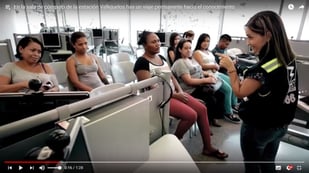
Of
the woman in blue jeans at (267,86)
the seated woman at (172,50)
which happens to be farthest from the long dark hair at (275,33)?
the seated woman at (172,50)

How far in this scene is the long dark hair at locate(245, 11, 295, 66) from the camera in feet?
2.96

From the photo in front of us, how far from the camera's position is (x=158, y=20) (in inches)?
247

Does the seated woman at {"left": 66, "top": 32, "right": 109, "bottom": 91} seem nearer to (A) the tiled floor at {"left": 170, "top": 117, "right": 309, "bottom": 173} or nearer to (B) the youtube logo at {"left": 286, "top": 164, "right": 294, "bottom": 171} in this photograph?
(A) the tiled floor at {"left": 170, "top": 117, "right": 309, "bottom": 173}

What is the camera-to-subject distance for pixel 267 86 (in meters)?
0.93

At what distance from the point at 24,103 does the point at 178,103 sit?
3.95ft

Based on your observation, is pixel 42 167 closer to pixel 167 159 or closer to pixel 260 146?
pixel 167 159

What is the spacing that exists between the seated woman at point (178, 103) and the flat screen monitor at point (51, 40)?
3.20 m

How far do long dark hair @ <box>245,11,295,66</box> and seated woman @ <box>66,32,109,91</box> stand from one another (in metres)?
1.59

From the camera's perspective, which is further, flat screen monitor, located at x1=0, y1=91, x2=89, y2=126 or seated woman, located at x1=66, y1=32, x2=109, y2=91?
seated woman, located at x1=66, y1=32, x2=109, y2=91

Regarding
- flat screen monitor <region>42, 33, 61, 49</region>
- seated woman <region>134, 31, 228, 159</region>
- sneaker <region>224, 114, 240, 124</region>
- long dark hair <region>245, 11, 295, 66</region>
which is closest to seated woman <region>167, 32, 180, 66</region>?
seated woman <region>134, 31, 228, 159</region>

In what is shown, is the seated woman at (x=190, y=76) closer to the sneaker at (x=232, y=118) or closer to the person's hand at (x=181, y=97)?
the person's hand at (x=181, y=97)

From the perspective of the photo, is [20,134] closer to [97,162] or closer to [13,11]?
[97,162]

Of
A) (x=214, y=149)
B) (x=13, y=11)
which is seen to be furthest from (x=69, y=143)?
(x=13, y=11)

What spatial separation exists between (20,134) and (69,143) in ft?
0.80
